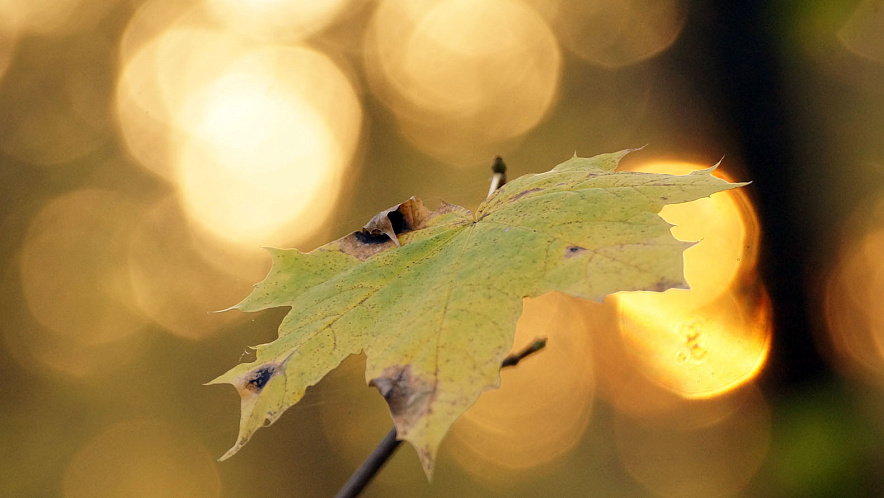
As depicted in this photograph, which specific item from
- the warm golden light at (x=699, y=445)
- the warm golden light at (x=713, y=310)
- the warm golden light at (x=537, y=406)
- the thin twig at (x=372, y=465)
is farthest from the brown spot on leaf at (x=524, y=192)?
the warm golden light at (x=537, y=406)

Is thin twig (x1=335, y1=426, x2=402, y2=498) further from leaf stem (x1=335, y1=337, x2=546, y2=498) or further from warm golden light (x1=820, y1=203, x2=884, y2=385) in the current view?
warm golden light (x1=820, y1=203, x2=884, y2=385)

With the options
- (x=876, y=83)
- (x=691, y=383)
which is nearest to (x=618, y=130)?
(x=691, y=383)

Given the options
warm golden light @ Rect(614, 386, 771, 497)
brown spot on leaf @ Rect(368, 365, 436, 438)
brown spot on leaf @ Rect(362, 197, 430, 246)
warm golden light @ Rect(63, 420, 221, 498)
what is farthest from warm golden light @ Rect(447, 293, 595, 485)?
brown spot on leaf @ Rect(368, 365, 436, 438)

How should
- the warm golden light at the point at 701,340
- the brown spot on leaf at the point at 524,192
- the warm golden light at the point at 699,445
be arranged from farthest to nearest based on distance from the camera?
the warm golden light at the point at 699,445, the warm golden light at the point at 701,340, the brown spot on leaf at the point at 524,192

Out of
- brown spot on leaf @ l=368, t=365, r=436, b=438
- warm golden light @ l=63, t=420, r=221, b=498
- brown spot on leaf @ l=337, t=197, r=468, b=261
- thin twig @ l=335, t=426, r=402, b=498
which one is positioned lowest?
warm golden light @ l=63, t=420, r=221, b=498

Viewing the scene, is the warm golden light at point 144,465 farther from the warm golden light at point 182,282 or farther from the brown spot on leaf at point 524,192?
the brown spot on leaf at point 524,192

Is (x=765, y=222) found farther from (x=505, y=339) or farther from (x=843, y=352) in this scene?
(x=505, y=339)
